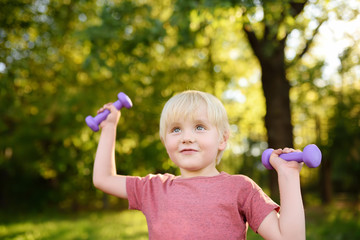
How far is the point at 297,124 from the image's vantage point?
11.5m

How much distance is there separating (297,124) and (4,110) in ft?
25.1

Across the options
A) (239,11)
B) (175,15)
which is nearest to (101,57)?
(175,15)

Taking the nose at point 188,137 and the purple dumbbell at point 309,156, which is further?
the nose at point 188,137

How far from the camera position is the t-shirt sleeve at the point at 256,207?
166 cm

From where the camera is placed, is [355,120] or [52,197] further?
[52,197]

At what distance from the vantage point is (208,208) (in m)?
1.71

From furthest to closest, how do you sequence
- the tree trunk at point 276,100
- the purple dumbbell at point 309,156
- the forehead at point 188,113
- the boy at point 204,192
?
the tree trunk at point 276,100 < the forehead at point 188,113 < the boy at point 204,192 < the purple dumbbell at point 309,156

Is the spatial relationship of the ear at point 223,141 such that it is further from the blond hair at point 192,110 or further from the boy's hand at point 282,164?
the boy's hand at point 282,164

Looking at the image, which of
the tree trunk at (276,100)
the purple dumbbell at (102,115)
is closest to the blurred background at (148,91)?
the tree trunk at (276,100)

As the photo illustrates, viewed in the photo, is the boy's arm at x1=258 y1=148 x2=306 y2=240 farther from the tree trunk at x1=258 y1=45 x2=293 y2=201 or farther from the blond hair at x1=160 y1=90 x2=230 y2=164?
the tree trunk at x1=258 y1=45 x2=293 y2=201

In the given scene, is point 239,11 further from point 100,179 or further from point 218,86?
point 218,86

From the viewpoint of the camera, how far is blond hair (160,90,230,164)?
187cm

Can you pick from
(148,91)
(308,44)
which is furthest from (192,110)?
(148,91)

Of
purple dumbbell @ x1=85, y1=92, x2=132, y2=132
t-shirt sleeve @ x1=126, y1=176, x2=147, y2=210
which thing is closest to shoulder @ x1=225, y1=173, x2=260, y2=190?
t-shirt sleeve @ x1=126, y1=176, x2=147, y2=210
